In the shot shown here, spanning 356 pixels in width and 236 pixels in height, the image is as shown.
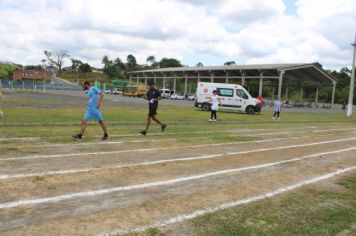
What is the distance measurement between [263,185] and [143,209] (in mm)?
2557

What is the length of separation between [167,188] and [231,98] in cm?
2704

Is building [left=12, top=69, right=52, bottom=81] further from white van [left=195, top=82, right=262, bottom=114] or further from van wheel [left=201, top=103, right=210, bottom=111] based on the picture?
van wheel [left=201, top=103, right=210, bottom=111]

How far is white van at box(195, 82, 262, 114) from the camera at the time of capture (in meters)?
32.6

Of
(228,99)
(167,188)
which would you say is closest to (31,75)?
(228,99)

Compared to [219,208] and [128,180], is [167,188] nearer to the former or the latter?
[128,180]

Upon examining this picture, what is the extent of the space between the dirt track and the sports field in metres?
0.01

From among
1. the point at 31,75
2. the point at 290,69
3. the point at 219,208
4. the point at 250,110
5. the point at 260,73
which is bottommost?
the point at 219,208

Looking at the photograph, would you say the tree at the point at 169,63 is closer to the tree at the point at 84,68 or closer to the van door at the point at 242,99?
the tree at the point at 84,68

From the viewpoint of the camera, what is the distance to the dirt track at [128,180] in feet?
15.8

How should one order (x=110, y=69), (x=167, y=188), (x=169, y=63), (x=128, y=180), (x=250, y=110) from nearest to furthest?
(x=167, y=188)
(x=128, y=180)
(x=250, y=110)
(x=110, y=69)
(x=169, y=63)

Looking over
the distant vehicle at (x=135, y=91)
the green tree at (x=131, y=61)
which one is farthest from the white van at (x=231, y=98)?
the green tree at (x=131, y=61)

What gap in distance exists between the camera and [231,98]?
3294cm

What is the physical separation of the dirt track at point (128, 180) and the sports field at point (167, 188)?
1 cm

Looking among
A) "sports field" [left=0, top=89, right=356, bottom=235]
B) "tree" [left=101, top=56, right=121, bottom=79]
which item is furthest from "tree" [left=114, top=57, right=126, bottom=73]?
"sports field" [left=0, top=89, right=356, bottom=235]
